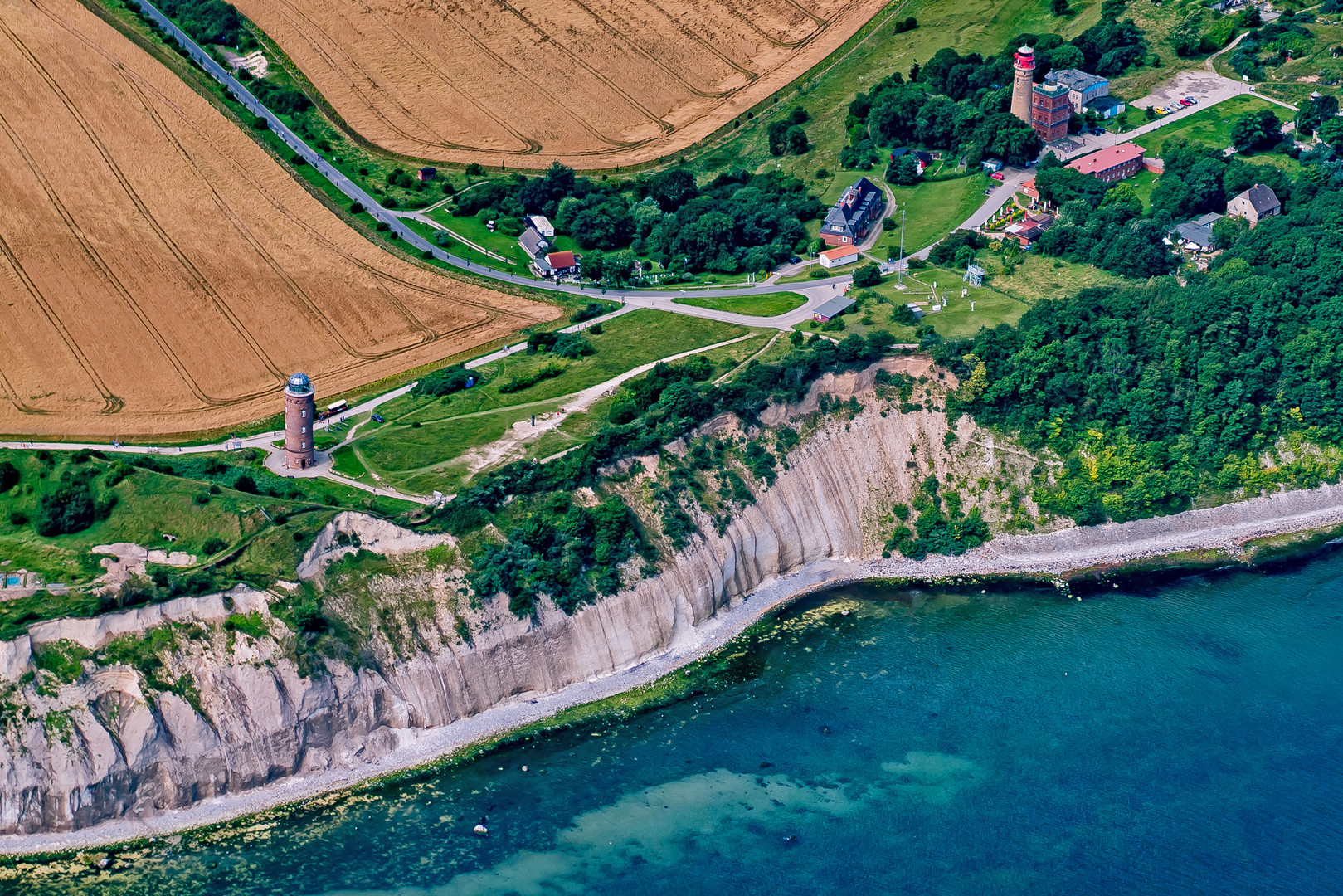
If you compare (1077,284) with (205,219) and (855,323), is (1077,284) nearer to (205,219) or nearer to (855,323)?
(855,323)

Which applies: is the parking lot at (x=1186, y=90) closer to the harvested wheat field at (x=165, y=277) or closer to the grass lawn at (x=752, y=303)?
the grass lawn at (x=752, y=303)

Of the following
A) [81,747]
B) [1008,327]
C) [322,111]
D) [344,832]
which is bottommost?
[344,832]

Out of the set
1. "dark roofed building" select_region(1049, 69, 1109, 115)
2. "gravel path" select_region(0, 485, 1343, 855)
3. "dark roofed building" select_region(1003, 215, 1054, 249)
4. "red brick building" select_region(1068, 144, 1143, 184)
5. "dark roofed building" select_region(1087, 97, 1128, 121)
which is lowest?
"gravel path" select_region(0, 485, 1343, 855)

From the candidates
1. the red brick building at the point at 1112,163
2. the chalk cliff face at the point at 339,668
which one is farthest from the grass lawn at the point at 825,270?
the red brick building at the point at 1112,163

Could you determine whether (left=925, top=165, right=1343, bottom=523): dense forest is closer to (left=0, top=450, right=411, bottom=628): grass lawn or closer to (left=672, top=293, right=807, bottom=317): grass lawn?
(left=672, top=293, right=807, bottom=317): grass lawn

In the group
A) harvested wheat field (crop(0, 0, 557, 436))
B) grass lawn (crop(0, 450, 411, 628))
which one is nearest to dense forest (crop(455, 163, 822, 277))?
harvested wheat field (crop(0, 0, 557, 436))

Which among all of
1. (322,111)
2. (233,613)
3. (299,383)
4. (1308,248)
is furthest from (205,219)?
(1308,248)

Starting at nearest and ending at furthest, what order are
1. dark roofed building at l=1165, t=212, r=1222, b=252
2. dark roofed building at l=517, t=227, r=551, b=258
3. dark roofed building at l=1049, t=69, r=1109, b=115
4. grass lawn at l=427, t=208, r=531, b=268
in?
1. dark roofed building at l=1165, t=212, r=1222, b=252
2. grass lawn at l=427, t=208, r=531, b=268
3. dark roofed building at l=517, t=227, r=551, b=258
4. dark roofed building at l=1049, t=69, r=1109, b=115
